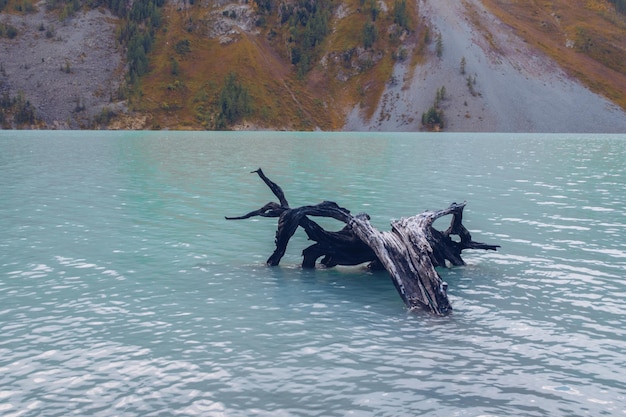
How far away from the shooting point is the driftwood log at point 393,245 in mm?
16781

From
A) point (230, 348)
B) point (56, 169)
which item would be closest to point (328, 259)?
point (230, 348)

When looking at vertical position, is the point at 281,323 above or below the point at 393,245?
below

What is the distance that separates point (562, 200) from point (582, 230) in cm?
1196

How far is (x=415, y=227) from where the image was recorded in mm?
19234

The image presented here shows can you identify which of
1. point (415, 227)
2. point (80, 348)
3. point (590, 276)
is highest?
point (415, 227)

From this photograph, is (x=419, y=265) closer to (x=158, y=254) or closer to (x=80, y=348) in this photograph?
(x=80, y=348)

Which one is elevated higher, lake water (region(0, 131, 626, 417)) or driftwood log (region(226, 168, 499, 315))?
driftwood log (region(226, 168, 499, 315))

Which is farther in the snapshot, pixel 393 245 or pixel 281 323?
pixel 393 245

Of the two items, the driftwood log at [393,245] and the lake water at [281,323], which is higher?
the driftwood log at [393,245]

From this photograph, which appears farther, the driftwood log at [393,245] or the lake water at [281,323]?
the driftwood log at [393,245]

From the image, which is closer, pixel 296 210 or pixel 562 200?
pixel 296 210

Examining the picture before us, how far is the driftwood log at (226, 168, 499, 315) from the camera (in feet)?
55.1

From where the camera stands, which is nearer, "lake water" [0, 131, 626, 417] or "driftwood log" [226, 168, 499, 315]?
"lake water" [0, 131, 626, 417]

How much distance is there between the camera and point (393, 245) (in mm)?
18359
